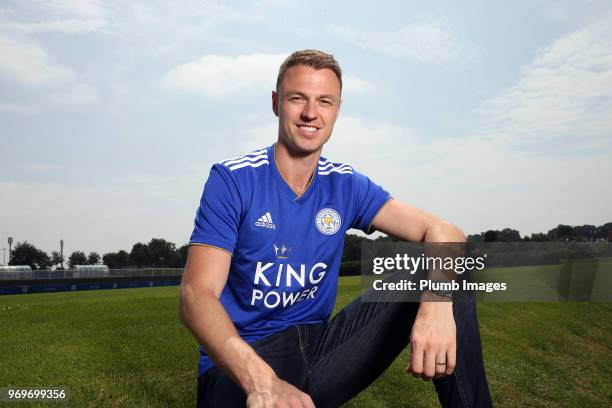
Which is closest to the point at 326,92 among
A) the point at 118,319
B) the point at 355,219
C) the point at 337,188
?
the point at 337,188

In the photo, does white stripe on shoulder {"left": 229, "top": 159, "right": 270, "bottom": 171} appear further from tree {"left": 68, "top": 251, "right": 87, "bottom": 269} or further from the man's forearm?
tree {"left": 68, "top": 251, "right": 87, "bottom": 269}

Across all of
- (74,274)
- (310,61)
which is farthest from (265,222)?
(74,274)

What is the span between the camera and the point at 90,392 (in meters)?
4.73

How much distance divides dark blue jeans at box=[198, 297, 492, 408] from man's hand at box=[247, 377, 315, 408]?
67 cm

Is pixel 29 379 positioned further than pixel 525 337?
No

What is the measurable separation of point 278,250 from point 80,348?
13.2 ft

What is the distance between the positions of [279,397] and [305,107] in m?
1.70

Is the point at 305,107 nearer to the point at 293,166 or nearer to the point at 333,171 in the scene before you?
the point at 293,166

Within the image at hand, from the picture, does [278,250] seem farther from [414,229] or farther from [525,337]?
[525,337]

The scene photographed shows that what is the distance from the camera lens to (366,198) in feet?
11.6

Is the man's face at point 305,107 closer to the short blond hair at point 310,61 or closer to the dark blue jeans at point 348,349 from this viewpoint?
the short blond hair at point 310,61

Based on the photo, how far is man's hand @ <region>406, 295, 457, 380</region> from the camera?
107 inches

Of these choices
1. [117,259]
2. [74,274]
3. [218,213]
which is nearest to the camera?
[218,213]

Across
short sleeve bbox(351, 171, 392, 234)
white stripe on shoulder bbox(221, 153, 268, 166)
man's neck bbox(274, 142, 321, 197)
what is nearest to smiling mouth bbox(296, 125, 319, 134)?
man's neck bbox(274, 142, 321, 197)
